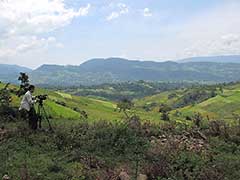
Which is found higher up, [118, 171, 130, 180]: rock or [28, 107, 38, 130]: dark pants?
[28, 107, 38, 130]: dark pants

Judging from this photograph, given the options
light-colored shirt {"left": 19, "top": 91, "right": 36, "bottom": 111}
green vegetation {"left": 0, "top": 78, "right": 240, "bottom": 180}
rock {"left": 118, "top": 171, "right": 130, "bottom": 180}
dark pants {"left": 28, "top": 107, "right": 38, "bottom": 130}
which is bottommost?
rock {"left": 118, "top": 171, "right": 130, "bottom": 180}

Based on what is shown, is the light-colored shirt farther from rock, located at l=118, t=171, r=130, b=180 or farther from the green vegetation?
rock, located at l=118, t=171, r=130, b=180

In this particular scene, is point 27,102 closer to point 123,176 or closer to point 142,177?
point 123,176

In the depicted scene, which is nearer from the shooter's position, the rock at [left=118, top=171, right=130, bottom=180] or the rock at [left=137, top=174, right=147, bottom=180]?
the rock at [left=118, top=171, right=130, bottom=180]

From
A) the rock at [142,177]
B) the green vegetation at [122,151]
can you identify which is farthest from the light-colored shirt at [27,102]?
the rock at [142,177]

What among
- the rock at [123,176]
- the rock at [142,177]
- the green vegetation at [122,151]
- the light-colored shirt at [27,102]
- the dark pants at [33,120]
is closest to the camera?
the rock at [123,176]

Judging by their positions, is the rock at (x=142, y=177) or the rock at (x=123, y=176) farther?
the rock at (x=142, y=177)

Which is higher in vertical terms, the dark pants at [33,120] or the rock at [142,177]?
the dark pants at [33,120]

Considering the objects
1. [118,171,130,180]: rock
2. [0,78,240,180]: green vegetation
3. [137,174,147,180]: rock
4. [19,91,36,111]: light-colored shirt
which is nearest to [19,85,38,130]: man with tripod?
[19,91,36,111]: light-colored shirt

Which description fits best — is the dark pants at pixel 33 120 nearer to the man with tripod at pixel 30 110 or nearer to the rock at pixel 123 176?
the man with tripod at pixel 30 110

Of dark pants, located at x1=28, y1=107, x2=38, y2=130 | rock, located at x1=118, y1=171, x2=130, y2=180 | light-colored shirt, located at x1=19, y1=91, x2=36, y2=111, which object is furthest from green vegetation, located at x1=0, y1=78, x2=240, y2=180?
light-colored shirt, located at x1=19, y1=91, x2=36, y2=111

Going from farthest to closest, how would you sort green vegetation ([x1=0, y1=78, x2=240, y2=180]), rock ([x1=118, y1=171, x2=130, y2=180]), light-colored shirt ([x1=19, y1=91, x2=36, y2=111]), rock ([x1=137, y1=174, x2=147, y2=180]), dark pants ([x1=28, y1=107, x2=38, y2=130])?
light-colored shirt ([x1=19, y1=91, x2=36, y2=111]) → dark pants ([x1=28, y1=107, x2=38, y2=130]) → green vegetation ([x1=0, y1=78, x2=240, y2=180]) → rock ([x1=137, y1=174, x2=147, y2=180]) → rock ([x1=118, y1=171, x2=130, y2=180])

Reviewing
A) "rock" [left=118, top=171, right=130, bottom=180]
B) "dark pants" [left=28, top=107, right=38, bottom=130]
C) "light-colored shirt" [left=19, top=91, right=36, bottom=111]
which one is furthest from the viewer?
"light-colored shirt" [left=19, top=91, right=36, bottom=111]

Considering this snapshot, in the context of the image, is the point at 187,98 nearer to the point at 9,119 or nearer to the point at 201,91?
the point at 201,91
